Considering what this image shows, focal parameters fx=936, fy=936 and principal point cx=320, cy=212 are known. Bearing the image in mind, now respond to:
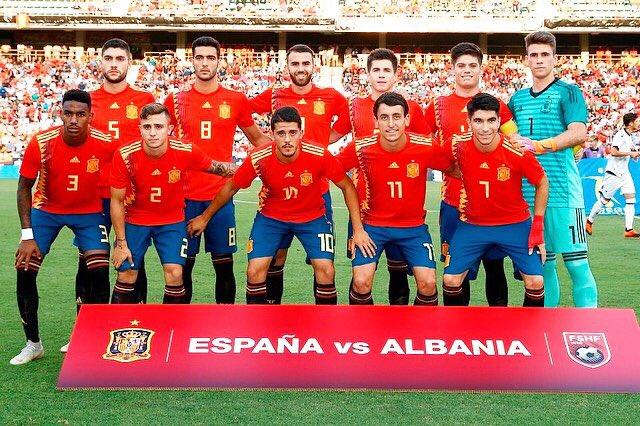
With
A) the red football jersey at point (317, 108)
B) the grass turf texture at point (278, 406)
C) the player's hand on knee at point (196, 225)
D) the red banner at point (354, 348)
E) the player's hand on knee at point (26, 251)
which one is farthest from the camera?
the red football jersey at point (317, 108)

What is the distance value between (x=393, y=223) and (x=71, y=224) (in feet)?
7.23

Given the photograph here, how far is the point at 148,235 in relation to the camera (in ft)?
21.3

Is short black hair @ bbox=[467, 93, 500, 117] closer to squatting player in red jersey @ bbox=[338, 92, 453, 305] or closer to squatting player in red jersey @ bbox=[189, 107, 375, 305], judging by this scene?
squatting player in red jersey @ bbox=[338, 92, 453, 305]

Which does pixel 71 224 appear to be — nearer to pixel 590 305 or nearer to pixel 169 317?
pixel 169 317

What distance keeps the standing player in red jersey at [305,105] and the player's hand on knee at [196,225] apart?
0.84 m

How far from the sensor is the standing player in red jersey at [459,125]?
6.93 metres

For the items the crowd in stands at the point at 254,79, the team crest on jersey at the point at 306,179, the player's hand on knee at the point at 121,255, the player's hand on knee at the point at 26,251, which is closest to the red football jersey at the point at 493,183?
the team crest on jersey at the point at 306,179

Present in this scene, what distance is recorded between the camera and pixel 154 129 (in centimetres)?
627

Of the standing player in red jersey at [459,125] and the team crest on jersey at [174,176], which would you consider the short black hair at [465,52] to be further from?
the team crest on jersey at [174,176]

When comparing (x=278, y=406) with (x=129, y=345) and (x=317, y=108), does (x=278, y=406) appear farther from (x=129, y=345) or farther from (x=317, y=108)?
(x=317, y=108)

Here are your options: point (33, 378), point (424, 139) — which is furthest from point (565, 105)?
point (33, 378)

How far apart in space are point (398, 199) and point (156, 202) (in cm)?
168

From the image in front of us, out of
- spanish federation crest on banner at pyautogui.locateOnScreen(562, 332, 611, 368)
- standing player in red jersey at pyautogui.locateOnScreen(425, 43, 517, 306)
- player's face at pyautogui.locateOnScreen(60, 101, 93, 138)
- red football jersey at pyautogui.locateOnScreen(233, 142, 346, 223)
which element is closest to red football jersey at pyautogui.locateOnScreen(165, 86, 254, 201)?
red football jersey at pyautogui.locateOnScreen(233, 142, 346, 223)

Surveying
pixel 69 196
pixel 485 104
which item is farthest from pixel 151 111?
pixel 485 104
